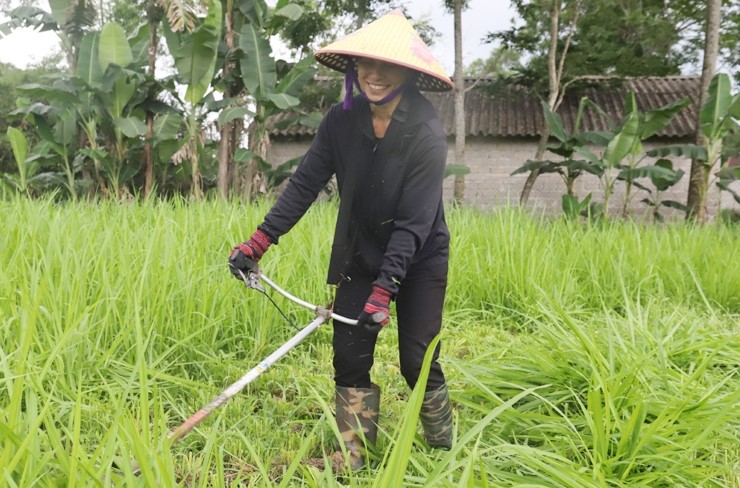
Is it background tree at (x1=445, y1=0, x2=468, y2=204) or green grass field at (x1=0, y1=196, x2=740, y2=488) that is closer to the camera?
green grass field at (x1=0, y1=196, x2=740, y2=488)

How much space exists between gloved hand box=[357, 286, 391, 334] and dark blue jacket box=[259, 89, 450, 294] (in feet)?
0.10

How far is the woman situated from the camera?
187 centimetres

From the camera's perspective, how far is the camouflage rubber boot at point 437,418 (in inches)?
80.9

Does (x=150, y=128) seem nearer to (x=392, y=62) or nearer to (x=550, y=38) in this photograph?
(x=550, y=38)

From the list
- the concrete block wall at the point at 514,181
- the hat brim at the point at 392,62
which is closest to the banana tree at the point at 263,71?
the concrete block wall at the point at 514,181

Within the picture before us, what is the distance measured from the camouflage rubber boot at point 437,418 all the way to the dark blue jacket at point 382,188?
46 centimetres

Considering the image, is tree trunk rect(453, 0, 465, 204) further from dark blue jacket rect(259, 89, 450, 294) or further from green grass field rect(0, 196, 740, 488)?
dark blue jacket rect(259, 89, 450, 294)

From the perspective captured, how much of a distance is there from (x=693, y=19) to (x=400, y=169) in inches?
606

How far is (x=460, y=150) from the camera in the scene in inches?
388

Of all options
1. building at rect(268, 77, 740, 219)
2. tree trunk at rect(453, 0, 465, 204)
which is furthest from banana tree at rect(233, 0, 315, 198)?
building at rect(268, 77, 740, 219)

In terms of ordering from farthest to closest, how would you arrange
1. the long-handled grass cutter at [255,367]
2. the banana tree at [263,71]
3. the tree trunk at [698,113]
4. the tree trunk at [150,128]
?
the tree trunk at [150,128] → the banana tree at [263,71] → the tree trunk at [698,113] → the long-handled grass cutter at [255,367]

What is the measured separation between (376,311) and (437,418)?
1.90 feet

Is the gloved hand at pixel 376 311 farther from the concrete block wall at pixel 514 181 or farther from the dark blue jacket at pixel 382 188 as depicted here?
the concrete block wall at pixel 514 181

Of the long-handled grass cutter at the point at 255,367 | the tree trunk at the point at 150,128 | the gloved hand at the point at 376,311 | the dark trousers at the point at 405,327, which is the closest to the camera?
the long-handled grass cutter at the point at 255,367
